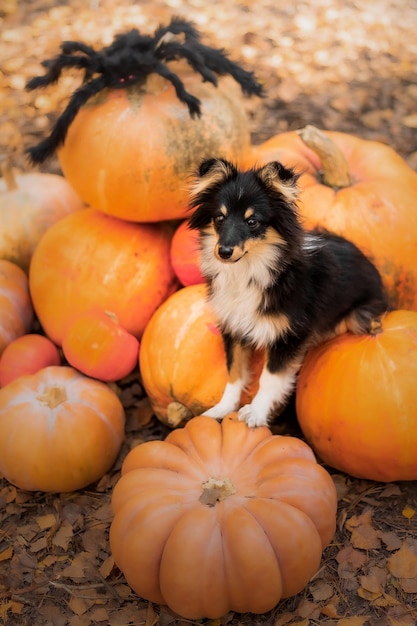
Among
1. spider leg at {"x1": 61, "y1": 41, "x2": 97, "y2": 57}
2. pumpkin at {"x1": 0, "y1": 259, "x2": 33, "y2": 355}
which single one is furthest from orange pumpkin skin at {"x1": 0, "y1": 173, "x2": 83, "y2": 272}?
spider leg at {"x1": 61, "y1": 41, "x2": 97, "y2": 57}

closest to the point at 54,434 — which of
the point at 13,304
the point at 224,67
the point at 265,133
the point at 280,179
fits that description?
the point at 13,304

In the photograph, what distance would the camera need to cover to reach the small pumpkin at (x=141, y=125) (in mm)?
3301

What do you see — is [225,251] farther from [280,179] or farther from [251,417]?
[251,417]

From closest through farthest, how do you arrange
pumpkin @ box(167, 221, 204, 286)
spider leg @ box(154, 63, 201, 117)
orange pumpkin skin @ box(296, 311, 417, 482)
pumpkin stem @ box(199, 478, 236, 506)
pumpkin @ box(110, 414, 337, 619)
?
pumpkin @ box(110, 414, 337, 619), pumpkin stem @ box(199, 478, 236, 506), orange pumpkin skin @ box(296, 311, 417, 482), spider leg @ box(154, 63, 201, 117), pumpkin @ box(167, 221, 204, 286)

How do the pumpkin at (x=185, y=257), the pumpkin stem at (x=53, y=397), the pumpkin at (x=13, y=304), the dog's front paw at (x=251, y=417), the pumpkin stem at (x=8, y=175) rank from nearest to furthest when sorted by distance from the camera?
1. the dog's front paw at (x=251, y=417)
2. the pumpkin stem at (x=53, y=397)
3. the pumpkin at (x=185, y=257)
4. the pumpkin at (x=13, y=304)
5. the pumpkin stem at (x=8, y=175)

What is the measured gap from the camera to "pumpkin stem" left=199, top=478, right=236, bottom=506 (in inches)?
92.9

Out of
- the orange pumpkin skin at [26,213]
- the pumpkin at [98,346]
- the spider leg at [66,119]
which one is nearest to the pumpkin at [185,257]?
the pumpkin at [98,346]

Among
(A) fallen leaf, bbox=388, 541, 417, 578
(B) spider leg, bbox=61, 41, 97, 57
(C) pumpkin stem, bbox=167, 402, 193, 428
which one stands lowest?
(A) fallen leaf, bbox=388, 541, 417, 578

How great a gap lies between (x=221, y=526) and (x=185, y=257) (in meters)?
1.50

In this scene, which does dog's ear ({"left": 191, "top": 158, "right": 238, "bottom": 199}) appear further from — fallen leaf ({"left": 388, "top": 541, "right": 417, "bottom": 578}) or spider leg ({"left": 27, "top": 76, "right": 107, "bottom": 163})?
fallen leaf ({"left": 388, "top": 541, "right": 417, "bottom": 578})

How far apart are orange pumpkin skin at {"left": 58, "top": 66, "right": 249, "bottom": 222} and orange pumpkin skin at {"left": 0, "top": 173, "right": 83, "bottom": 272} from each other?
65 centimetres

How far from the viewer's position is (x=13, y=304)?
3.67 meters

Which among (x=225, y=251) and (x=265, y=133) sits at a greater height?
(x=225, y=251)

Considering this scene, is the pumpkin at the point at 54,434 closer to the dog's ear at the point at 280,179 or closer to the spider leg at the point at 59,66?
the dog's ear at the point at 280,179
